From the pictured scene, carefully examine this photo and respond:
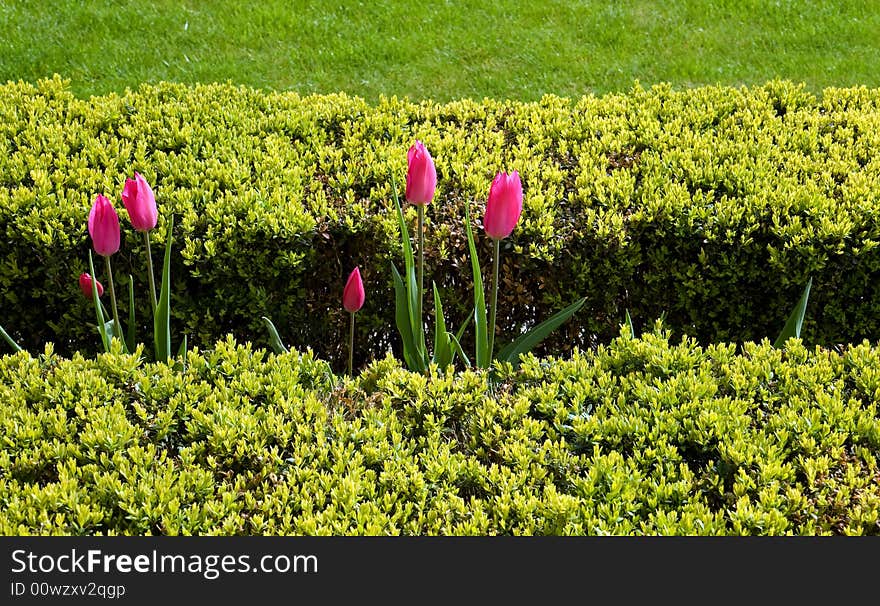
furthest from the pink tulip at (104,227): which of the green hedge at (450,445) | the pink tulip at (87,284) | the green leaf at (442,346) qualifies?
the green leaf at (442,346)

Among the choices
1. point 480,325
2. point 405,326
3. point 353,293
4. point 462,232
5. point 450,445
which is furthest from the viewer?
point 462,232

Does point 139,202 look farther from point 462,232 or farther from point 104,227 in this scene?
point 462,232

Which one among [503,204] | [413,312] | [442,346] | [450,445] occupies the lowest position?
[450,445]

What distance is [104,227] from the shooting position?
3076 millimetres

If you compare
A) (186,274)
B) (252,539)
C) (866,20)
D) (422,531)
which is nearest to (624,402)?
(422,531)

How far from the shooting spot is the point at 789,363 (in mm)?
3127

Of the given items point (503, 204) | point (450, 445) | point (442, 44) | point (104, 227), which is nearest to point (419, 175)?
point (503, 204)

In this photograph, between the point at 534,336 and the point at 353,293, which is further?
the point at 534,336

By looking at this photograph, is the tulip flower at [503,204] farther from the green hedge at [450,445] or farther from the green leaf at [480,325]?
the green hedge at [450,445]

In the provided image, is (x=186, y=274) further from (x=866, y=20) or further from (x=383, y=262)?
(x=866, y=20)

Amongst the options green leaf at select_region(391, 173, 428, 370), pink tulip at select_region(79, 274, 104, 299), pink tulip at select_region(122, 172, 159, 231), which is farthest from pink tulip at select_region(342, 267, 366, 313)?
pink tulip at select_region(79, 274, 104, 299)

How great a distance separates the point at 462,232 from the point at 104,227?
1.51 meters

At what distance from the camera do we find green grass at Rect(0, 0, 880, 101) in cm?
802

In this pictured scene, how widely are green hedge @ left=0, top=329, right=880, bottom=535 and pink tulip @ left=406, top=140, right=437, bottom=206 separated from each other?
568 millimetres
